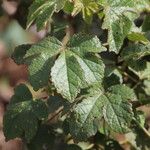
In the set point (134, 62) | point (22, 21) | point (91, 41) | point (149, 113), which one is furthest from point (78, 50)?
point (149, 113)

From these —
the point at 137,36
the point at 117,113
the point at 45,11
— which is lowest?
the point at 117,113

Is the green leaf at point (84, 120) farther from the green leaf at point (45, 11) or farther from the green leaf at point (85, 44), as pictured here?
the green leaf at point (45, 11)

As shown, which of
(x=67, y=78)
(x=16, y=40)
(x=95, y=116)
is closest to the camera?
(x=67, y=78)

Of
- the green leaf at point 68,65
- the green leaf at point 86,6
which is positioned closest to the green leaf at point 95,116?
the green leaf at point 68,65

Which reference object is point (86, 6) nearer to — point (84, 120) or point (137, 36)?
point (137, 36)

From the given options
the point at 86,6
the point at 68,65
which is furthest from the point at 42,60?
the point at 86,6

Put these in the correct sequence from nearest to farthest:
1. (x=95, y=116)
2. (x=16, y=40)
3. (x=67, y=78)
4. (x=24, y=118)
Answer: (x=67, y=78)
(x=95, y=116)
(x=24, y=118)
(x=16, y=40)
